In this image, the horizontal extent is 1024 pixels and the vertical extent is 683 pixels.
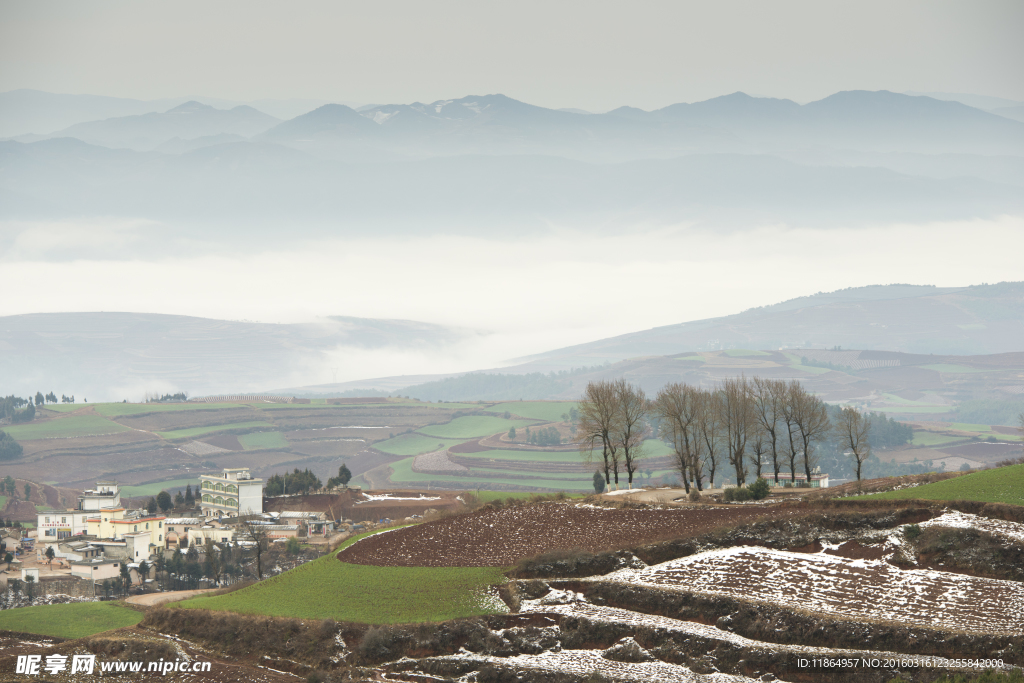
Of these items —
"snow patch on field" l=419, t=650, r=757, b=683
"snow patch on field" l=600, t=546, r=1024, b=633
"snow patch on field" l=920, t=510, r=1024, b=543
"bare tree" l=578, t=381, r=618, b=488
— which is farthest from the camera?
"bare tree" l=578, t=381, r=618, b=488

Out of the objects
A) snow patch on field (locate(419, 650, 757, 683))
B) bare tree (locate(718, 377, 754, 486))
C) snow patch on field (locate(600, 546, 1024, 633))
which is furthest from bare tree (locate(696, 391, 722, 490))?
snow patch on field (locate(419, 650, 757, 683))

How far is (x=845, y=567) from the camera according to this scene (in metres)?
50.8

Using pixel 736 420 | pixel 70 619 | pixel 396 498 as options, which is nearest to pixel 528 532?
pixel 70 619

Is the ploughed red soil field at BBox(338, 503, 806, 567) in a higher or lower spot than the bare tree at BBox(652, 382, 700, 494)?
lower

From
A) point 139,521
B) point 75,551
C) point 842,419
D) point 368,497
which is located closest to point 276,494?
point 368,497

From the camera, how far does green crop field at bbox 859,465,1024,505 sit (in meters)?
57.5

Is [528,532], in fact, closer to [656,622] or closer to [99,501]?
[656,622]

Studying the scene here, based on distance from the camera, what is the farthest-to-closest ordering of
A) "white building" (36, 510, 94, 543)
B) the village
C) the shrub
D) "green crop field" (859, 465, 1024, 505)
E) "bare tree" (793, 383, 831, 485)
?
"white building" (36, 510, 94, 543) < the village < "bare tree" (793, 383, 831, 485) < the shrub < "green crop field" (859, 465, 1024, 505)

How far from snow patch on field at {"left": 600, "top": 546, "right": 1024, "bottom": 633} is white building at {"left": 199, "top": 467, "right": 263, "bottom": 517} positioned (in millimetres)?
116663

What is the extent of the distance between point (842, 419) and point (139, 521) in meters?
103

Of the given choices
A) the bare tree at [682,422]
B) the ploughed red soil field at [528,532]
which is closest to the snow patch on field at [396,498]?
the bare tree at [682,422]

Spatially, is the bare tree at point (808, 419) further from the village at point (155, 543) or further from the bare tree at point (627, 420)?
the village at point (155, 543)

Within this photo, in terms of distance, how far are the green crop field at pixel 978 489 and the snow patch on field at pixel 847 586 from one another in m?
11.3

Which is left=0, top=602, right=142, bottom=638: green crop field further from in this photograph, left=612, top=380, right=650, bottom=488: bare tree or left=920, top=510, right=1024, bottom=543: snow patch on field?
left=920, top=510, right=1024, bottom=543: snow patch on field
